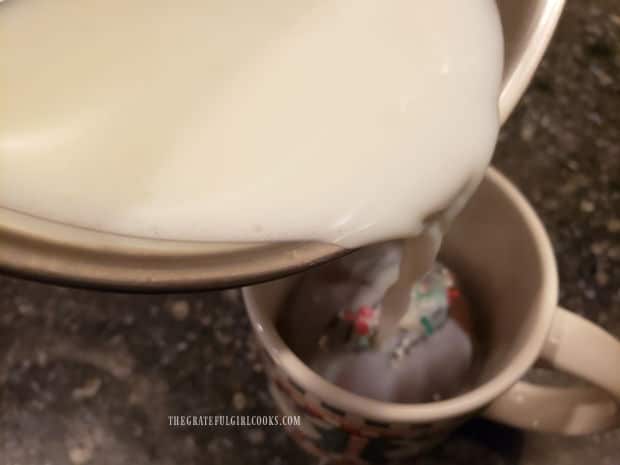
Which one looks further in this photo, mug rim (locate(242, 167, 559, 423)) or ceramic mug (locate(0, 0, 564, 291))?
mug rim (locate(242, 167, 559, 423))

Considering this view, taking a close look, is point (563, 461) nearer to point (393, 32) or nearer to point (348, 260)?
point (348, 260)

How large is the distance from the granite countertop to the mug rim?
120 millimetres

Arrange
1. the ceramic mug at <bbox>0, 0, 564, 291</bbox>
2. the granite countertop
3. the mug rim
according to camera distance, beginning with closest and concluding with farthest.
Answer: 1. the ceramic mug at <bbox>0, 0, 564, 291</bbox>
2. the mug rim
3. the granite countertop

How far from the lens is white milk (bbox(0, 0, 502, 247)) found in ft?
0.89

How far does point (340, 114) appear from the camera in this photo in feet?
0.95

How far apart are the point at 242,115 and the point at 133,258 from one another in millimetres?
83

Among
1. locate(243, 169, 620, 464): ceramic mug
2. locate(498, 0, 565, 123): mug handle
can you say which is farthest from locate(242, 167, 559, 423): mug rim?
locate(498, 0, 565, 123): mug handle

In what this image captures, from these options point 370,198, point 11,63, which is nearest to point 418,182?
point 370,198

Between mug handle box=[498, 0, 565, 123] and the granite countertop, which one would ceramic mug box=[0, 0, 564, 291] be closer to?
mug handle box=[498, 0, 565, 123]

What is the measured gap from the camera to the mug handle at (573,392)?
0.35 m

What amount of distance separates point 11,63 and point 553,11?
229mm

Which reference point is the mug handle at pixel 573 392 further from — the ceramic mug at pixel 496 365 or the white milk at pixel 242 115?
the white milk at pixel 242 115

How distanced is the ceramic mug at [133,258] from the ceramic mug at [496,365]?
0.11m

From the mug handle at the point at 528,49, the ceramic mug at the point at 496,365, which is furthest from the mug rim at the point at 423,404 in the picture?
the mug handle at the point at 528,49
